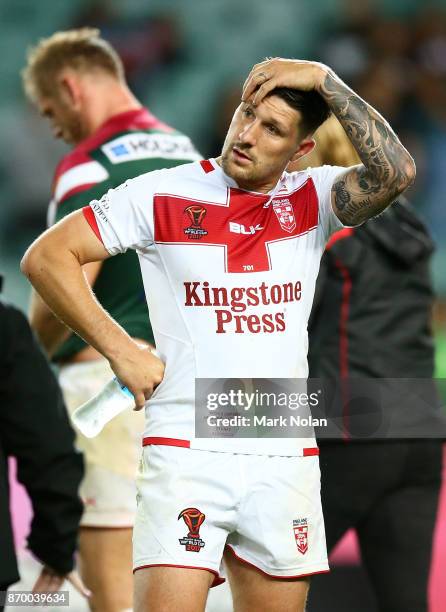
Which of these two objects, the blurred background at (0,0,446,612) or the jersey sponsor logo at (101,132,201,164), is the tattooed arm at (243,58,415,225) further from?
the blurred background at (0,0,446,612)

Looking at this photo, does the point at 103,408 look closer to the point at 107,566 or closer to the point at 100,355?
the point at 100,355

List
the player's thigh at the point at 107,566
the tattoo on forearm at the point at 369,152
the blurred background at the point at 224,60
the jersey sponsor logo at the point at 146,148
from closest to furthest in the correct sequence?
the tattoo on forearm at the point at 369,152 → the player's thigh at the point at 107,566 → the jersey sponsor logo at the point at 146,148 → the blurred background at the point at 224,60

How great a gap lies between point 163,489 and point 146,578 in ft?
0.60

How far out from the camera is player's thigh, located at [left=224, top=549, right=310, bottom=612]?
238 cm

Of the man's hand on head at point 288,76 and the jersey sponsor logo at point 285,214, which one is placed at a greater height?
the man's hand on head at point 288,76

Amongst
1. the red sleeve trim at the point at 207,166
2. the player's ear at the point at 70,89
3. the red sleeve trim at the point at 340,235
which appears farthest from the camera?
the player's ear at the point at 70,89

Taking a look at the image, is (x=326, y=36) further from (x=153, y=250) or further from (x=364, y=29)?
(x=153, y=250)

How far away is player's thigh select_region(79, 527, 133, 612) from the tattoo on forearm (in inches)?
68.7

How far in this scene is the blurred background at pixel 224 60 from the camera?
948cm

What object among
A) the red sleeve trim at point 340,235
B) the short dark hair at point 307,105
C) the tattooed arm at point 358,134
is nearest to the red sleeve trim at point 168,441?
the tattooed arm at point 358,134

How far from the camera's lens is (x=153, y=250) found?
2447mm

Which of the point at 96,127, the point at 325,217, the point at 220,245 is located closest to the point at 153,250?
the point at 220,245

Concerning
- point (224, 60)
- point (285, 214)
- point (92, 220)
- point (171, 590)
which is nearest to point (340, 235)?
point (285, 214)

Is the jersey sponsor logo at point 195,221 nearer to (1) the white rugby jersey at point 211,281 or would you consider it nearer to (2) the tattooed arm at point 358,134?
(1) the white rugby jersey at point 211,281
